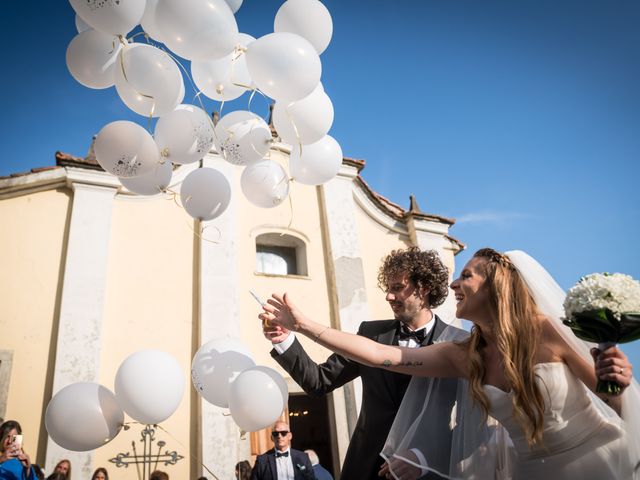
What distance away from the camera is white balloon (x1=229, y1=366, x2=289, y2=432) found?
305 centimetres

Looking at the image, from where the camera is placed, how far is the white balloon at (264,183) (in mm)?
4031

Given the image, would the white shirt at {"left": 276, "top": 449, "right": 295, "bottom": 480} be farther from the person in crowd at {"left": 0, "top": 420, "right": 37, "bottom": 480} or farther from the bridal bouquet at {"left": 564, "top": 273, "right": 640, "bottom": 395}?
the bridal bouquet at {"left": 564, "top": 273, "right": 640, "bottom": 395}

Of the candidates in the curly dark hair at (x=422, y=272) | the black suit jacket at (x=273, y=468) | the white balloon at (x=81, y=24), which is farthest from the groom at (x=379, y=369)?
the black suit jacket at (x=273, y=468)

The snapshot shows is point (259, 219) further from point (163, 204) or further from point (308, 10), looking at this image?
point (308, 10)

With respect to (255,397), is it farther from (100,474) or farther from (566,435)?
(100,474)

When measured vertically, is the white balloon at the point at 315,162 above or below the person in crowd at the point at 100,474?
above

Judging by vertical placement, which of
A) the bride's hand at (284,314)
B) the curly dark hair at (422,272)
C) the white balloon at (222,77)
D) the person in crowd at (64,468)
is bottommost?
the person in crowd at (64,468)

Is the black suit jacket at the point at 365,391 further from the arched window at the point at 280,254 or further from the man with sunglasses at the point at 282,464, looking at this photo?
the arched window at the point at 280,254

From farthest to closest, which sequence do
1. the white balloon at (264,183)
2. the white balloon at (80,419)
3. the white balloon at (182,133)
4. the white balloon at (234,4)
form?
the white balloon at (264,183), the white balloon at (234,4), the white balloon at (182,133), the white balloon at (80,419)

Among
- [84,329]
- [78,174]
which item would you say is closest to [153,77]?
[84,329]

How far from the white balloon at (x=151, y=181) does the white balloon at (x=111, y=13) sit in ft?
3.80

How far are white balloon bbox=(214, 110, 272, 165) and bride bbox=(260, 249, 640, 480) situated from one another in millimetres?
1684

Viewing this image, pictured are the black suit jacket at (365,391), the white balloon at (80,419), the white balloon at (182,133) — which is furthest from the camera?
the white balloon at (182,133)

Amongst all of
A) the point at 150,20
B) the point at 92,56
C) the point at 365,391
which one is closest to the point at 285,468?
the point at 365,391
